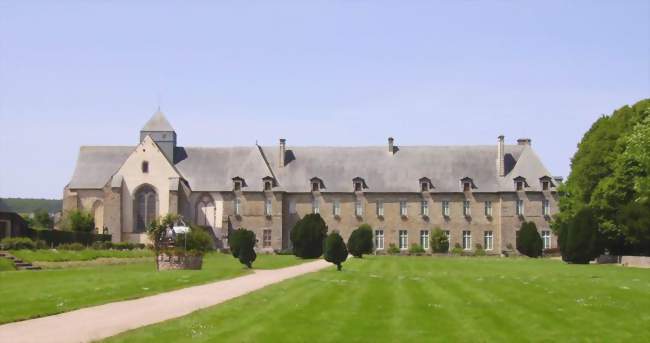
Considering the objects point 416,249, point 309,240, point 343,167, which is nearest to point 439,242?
point 416,249

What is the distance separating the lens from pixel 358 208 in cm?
7281

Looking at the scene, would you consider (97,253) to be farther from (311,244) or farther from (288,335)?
(288,335)

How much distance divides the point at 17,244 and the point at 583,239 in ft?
97.9

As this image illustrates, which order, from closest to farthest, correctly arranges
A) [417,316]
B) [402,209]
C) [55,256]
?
1. [417,316]
2. [55,256]
3. [402,209]

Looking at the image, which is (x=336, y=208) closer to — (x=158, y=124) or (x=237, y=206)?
(x=237, y=206)

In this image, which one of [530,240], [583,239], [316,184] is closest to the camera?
[583,239]

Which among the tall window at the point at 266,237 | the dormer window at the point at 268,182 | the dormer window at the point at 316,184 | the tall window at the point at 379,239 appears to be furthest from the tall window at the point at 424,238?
the dormer window at the point at 268,182

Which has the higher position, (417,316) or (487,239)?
(417,316)

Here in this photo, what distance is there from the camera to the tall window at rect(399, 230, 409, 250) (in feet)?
236

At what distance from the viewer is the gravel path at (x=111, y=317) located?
13344 mm

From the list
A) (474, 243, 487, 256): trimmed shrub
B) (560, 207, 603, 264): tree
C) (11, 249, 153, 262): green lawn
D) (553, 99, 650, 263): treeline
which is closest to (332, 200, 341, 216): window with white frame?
(474, 243, 487, 256): trimmed shrub

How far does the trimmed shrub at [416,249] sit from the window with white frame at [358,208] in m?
5.50

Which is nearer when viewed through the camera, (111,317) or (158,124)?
(111,317)

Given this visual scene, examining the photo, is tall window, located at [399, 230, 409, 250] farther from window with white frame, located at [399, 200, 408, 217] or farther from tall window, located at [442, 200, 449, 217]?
tall window, located at [442, 200, 449, 217]
